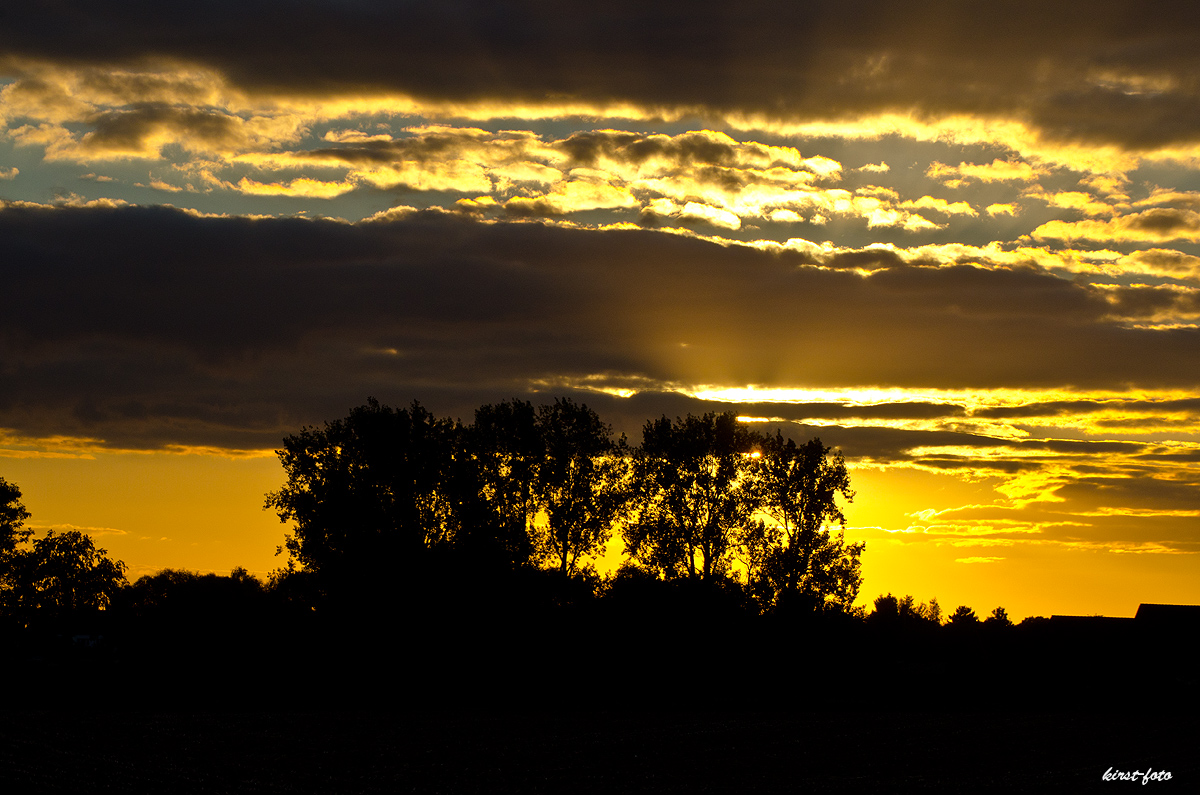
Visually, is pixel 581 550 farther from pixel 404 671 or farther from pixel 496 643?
pixel 404 671

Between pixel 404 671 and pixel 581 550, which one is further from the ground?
pixel 581 550

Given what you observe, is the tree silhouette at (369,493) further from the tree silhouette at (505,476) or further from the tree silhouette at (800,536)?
the tree silhouette at (800,536)

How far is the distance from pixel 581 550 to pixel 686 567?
23.0ft

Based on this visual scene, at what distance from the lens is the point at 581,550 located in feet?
242

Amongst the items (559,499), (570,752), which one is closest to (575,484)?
(559,499)

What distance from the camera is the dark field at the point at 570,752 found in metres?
33.7

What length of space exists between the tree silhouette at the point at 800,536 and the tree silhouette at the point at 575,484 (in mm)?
9481

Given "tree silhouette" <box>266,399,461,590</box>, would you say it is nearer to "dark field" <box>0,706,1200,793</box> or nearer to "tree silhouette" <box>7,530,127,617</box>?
"dark field" <box>0,706,1200,793</box>

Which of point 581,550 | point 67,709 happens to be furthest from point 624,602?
point 67,709

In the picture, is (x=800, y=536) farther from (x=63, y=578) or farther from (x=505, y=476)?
(x=63, y=578)

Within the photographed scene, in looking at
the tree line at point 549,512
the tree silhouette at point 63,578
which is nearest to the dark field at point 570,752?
the tree line at point 549,512

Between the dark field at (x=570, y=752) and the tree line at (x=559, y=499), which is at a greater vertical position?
the tree line at (x=559, y=499)

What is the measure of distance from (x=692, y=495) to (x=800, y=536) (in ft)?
25.2

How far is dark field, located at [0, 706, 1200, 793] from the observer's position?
111 feet
